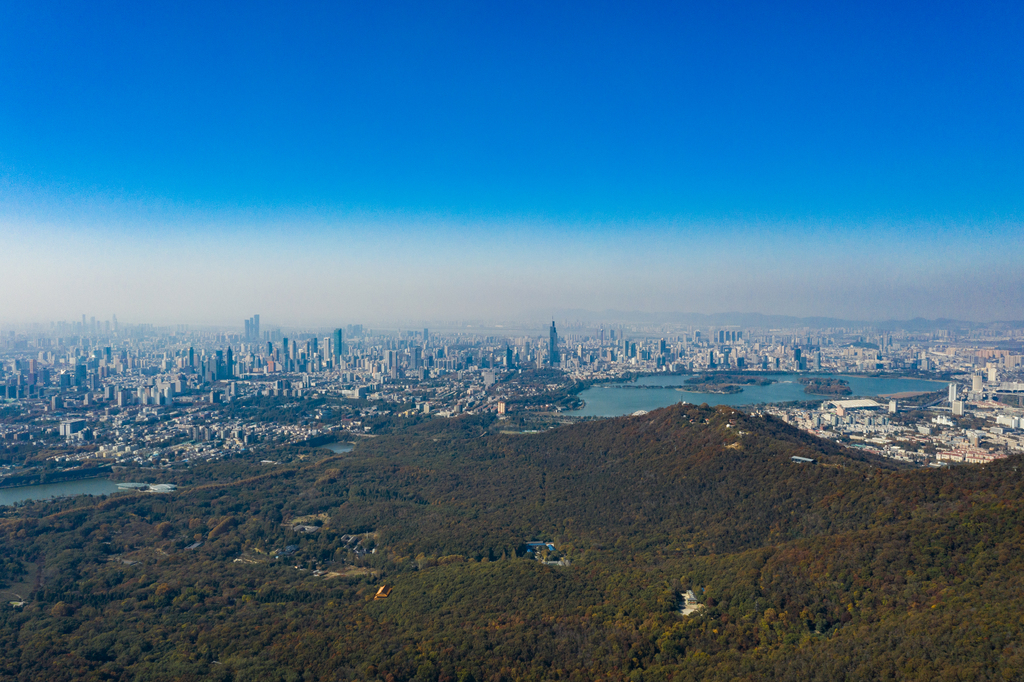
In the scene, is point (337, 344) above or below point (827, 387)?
above

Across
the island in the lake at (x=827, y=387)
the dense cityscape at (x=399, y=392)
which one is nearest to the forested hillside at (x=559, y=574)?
the dense cityscape at (x=399, y=392)

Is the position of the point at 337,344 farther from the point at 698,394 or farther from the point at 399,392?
the point at 698,394

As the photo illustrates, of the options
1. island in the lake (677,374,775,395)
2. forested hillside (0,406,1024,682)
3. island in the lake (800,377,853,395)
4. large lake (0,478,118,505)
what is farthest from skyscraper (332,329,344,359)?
forested hillside (0,406,1024,682)

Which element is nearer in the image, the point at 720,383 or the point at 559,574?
the point at 559,574

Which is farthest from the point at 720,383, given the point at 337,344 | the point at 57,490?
the point at 57,490

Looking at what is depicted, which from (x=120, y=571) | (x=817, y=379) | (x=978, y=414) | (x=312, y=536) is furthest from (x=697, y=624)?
(x=817, y=379)
